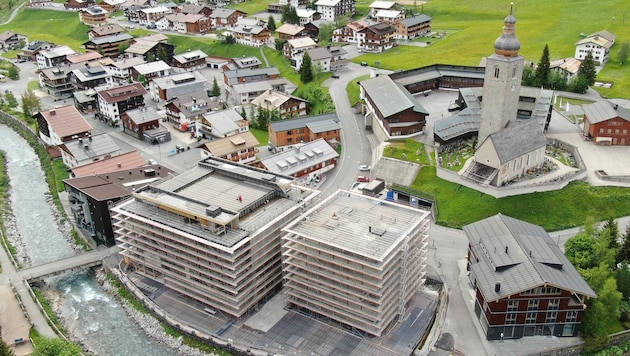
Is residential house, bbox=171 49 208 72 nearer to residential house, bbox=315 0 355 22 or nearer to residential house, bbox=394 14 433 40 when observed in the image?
residential house, bbox=315 0 355 22

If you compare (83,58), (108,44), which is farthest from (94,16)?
(83,58)

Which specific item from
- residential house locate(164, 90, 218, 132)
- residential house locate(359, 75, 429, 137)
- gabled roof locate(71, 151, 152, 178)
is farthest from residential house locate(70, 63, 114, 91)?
residential house locate(359, 75, 429, 137)

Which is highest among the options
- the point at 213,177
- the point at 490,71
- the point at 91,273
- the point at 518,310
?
the point at 490,71

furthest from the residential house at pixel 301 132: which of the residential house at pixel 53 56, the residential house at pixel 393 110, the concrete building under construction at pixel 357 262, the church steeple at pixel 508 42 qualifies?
the residential house at pixel 53 56

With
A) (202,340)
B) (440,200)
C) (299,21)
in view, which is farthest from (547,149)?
(299,21)

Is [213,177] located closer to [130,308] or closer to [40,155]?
[130,308]

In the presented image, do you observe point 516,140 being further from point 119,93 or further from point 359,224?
point 119,93

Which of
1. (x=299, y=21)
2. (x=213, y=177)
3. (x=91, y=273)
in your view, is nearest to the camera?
(x=213, y=177)
